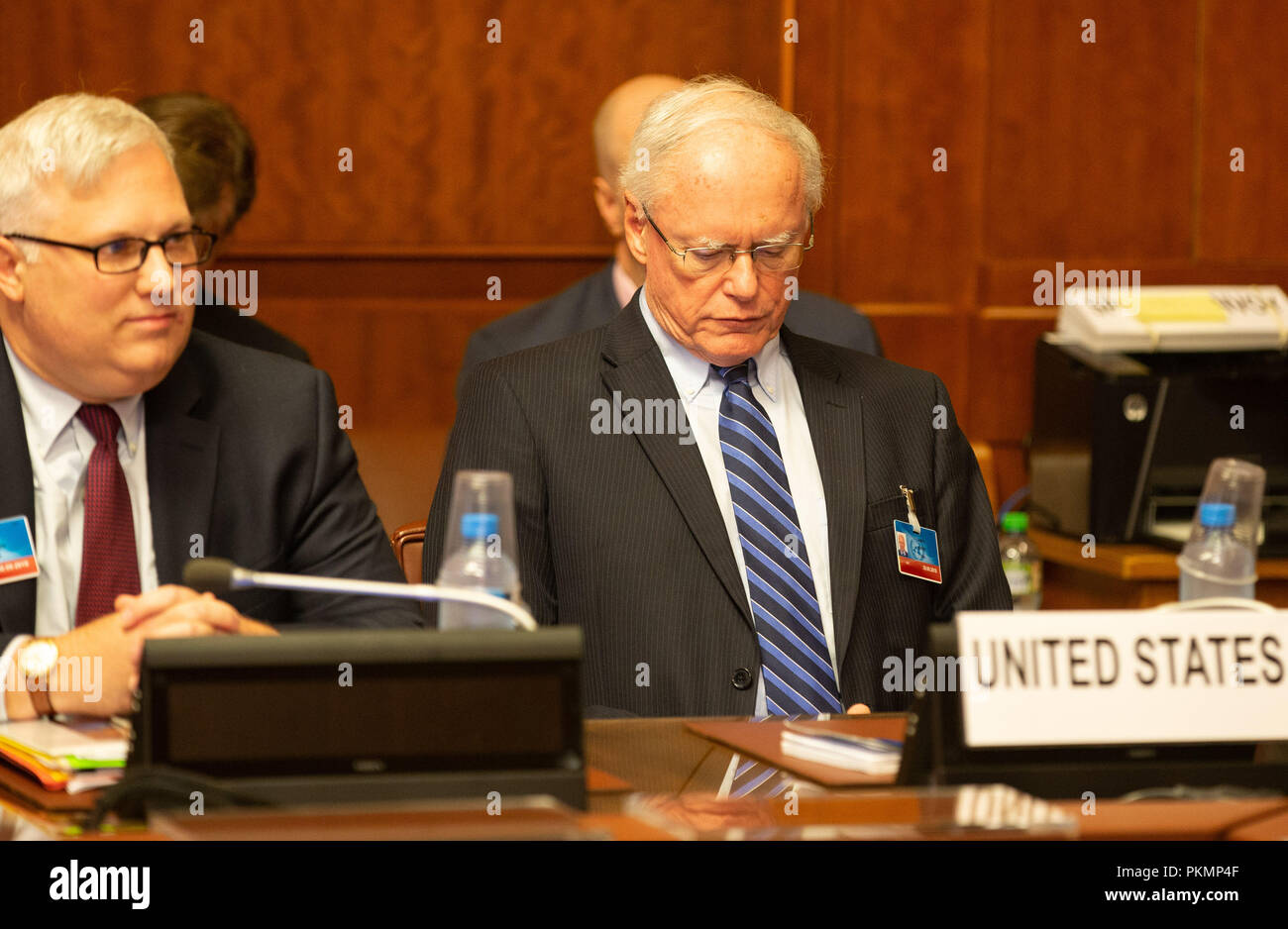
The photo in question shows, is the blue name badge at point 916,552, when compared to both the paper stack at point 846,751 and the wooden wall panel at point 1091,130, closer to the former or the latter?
the paper stack at point 846,751

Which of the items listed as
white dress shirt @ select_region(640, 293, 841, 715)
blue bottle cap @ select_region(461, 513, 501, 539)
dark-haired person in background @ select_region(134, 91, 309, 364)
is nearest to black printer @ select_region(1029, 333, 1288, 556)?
white dress shirt @ select_region(640, 293, 841, 715)

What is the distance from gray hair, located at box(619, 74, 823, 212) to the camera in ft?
7.27

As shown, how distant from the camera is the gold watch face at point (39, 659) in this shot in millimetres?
1627

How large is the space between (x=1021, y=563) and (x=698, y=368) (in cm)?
198

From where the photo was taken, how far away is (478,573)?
1.58 metres

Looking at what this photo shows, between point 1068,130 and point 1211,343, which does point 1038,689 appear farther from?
point 1068,130

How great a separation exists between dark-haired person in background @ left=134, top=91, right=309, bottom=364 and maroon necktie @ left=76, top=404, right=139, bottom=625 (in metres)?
1.32

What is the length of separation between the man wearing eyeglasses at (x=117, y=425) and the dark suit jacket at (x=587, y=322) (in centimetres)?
123

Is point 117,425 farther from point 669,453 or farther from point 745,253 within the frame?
point 745,253
